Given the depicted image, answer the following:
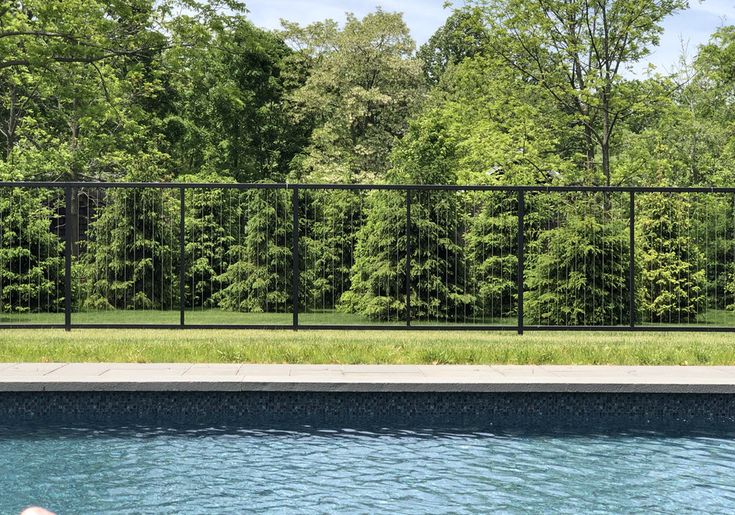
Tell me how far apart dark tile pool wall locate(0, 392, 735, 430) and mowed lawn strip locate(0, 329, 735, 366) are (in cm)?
182

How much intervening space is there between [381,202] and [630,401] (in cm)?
891

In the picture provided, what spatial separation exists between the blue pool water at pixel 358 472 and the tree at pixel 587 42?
682 inches

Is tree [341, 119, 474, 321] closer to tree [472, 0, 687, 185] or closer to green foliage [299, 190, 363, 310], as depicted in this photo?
green foliage [299, 190, 363, 310]

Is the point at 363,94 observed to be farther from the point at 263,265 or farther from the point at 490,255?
the point at 490,255

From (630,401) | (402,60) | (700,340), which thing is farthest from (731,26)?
(630,401)

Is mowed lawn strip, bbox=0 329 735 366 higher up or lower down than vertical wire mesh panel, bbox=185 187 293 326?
lower down

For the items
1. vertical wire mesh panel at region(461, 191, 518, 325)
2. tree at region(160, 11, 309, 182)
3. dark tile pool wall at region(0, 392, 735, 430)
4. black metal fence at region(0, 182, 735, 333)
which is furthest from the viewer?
tree at region(160, 11, 309, 182)

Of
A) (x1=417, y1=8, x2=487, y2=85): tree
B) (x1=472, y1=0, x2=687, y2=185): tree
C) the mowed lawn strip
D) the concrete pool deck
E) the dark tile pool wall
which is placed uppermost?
(x1=417, y1=8, x2=487, y2=85): tree

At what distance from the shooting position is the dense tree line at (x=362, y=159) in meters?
16.2

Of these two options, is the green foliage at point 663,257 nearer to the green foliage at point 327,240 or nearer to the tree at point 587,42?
the tree at point 587,42

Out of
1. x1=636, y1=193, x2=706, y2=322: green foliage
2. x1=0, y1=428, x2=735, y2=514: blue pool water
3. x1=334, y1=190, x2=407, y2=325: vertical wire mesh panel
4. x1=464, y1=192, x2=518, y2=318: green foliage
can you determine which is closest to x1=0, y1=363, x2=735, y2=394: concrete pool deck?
x1=0, y1=428, x2=735, y2=514: blue pool water

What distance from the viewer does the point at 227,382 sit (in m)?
8.16

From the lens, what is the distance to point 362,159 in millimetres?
40062

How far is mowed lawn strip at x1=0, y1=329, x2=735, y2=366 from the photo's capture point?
33.4 ft
